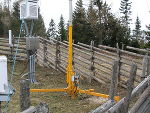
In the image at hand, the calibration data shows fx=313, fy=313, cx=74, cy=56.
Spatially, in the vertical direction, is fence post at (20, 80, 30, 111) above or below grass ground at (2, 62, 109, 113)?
above

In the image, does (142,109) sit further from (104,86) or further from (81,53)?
(81,53)

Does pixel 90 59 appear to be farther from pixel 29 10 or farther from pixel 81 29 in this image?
pixel 81 29

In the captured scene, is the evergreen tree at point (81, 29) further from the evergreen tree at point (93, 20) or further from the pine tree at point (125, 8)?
the pine tree at point (125, 8)

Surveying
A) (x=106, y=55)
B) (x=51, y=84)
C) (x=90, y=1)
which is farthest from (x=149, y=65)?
(x=90, y=1)

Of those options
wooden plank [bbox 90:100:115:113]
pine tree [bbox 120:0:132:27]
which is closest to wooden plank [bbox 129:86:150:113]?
wooden plank [bbox 90:100:115:113]

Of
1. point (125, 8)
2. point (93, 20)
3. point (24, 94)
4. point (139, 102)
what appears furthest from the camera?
point (125, 8)

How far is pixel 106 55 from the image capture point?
10055mm

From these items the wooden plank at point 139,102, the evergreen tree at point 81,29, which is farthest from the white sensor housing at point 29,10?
the evergreen tree at point 81,29

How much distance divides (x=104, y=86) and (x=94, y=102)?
195cm

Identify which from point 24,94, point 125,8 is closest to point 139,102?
point 24,94

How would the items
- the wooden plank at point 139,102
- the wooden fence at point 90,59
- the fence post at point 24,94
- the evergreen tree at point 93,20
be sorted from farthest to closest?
the evergreen tree at point 93,20 < the wooden fence at point 90,59 < the fence post at point 24,94 < the wooden plank at point 139,102

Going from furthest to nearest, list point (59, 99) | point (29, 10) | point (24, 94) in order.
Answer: point (29, 10), point (59, 99), point (24, 94)

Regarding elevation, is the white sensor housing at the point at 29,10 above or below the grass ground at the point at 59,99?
above

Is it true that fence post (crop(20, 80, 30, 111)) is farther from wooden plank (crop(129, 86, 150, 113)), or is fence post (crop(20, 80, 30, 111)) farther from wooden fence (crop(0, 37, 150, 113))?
wooden fence (crop(0, 37, 150, 113))
